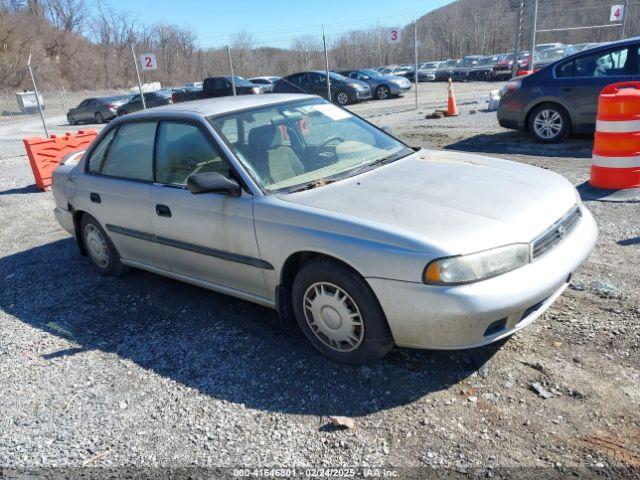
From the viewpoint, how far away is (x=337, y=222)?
9.87ft

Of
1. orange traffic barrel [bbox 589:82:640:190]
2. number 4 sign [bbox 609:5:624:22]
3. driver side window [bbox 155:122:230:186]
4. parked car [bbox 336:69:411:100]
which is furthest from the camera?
parked car [bbox 336:69:411:100]

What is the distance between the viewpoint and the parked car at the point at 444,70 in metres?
33.3

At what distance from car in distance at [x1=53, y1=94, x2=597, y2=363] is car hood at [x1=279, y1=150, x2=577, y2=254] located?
0.04 ft

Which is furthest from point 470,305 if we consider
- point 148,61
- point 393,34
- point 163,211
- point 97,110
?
point 97,110

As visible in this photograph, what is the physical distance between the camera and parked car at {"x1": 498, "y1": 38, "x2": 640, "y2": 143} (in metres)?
8.40

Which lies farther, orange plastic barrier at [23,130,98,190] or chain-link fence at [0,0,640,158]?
chain-link fence at [0,0,640,158]

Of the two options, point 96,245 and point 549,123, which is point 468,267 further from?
point 549,123

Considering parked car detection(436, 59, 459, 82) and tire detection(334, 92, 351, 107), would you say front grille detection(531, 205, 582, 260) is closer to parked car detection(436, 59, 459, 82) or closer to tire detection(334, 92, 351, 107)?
tire detection(334, 92, 351, 107)

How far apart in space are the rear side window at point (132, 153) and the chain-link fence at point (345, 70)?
11.9 metres

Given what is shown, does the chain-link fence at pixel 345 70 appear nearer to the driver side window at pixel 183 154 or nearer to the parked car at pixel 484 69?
the parked car at pixel 484 69

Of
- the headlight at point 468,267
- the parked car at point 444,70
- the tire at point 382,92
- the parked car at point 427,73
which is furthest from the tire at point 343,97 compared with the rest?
the headlight at point 468,267

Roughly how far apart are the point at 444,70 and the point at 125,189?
32595 millimetres

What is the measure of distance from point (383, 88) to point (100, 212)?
21129 millimetres

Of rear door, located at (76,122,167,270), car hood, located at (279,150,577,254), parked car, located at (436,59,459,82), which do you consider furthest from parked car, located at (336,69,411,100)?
car hood, located at (279,150,577,254)
